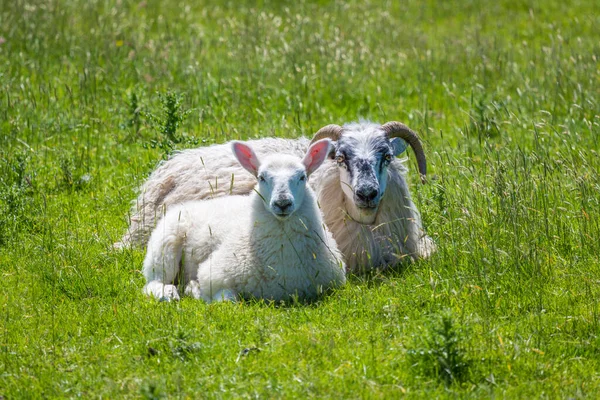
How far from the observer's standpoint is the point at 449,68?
1216cm

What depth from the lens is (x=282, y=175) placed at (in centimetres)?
623

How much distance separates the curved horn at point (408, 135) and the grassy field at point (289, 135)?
12 centimetres

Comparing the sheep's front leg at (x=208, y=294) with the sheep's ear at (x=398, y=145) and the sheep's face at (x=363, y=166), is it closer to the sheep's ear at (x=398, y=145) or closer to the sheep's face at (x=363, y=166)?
the sheep's face at (x=363, y=166)

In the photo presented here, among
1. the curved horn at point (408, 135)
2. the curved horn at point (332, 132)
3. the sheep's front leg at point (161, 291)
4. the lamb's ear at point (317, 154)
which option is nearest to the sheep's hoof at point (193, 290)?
the sheep's front leg at point (161, 291)

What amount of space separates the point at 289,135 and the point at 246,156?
9.05 ft

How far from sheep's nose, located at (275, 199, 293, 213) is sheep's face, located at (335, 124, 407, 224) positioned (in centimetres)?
102

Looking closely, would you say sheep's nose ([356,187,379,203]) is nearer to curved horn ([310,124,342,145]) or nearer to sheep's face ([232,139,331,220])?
sheep's face ([232,139,331,220])

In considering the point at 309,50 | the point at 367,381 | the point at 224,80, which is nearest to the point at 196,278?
the point at 367,381

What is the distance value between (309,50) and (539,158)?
→ 5.60 m

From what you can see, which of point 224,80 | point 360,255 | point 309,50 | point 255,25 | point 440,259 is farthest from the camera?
point 255,25

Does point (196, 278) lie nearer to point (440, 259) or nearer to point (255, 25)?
point (440, 259)

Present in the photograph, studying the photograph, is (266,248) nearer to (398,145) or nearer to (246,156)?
(246,156)

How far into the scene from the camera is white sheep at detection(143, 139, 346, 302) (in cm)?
634

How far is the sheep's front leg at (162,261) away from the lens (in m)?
6.61
